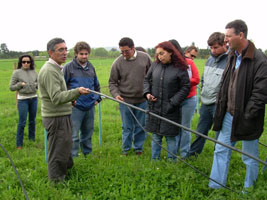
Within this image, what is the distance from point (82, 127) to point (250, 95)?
9.55 ft

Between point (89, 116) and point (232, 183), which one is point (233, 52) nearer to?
point (232, 183)

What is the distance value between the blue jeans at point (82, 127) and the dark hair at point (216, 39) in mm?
2300

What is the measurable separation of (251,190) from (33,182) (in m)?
2.79

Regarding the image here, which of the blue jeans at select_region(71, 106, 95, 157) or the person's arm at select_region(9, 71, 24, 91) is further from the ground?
the person's arm at select_region(9, 71, 24, 91)

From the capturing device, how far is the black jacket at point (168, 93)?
12.4 feet

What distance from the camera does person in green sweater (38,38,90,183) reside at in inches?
125

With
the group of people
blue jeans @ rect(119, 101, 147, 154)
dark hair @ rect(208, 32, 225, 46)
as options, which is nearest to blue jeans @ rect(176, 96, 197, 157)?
the group of people

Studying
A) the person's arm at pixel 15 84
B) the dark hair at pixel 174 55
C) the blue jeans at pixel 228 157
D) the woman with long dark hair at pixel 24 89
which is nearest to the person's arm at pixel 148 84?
the dark hair at pixel 174 55

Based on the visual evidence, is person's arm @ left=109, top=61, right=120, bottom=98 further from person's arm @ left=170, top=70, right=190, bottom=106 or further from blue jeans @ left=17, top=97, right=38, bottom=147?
blue jeans @ left=17, top=97, right=38, bottom=147

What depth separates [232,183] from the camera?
3400 mm

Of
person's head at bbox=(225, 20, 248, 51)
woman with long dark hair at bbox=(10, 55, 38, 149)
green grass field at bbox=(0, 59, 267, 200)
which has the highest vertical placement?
person's head at bbox=(225, 20, 248, 51)


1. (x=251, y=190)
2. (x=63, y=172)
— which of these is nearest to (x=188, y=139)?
(x=251, y=190)

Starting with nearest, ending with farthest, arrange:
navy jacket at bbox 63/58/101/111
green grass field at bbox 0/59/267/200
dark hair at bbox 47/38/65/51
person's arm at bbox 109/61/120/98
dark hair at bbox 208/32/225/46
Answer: green grass field at bbox 0/59/267/200, dark hair at bbox 47/38/65/51, dark hair at bbox 208/32/225/46, navy jacket at bbox 63/58/101/111, person's arm at bbox 109/61/120/98

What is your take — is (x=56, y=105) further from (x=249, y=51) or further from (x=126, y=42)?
(x=249, y=51)
